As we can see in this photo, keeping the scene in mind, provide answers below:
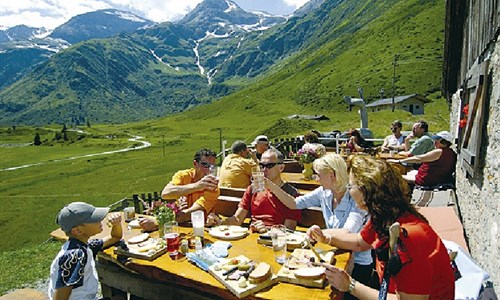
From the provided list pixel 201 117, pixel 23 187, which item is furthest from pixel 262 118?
pixel 23 187

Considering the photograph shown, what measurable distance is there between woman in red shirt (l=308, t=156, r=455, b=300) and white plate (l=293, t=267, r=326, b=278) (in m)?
0.16

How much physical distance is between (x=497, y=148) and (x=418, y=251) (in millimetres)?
2322

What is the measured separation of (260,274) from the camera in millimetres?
3574

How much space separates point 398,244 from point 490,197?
8.29 feet

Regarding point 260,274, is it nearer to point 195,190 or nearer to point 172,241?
point 172,241

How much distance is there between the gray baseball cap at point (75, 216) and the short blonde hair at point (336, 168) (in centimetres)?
259

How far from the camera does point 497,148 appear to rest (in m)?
4.31

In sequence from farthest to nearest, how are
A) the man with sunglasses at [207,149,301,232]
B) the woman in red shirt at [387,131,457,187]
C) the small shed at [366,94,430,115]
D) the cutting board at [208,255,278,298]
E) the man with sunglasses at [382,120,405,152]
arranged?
the small shed at [366,94,430,115] → the man with sunglasses at [382,120,405,152] → the woman in red shirt at [387,131,457,187] → the man with sunglasses at [207,149,301,232] → the cutting board at [208,255,278,298]

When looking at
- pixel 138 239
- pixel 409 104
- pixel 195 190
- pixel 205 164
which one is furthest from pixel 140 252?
pixel 409 104

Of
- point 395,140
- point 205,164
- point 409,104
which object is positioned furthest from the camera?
point 409,104

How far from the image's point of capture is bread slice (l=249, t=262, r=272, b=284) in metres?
3.54

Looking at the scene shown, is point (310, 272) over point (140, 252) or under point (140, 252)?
over

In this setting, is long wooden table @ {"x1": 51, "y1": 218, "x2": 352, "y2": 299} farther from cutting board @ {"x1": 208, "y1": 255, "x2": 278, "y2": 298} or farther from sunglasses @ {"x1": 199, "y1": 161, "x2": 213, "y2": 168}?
sunglasses @ {"x1": 199, "y1": 161, "x2": 213, "y2": 168}

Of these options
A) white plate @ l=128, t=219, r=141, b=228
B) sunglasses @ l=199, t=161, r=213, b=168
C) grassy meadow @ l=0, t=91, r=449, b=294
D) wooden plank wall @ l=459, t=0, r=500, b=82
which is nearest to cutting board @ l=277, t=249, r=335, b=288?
white plate @ l=128, t=219, r=141, b=228
